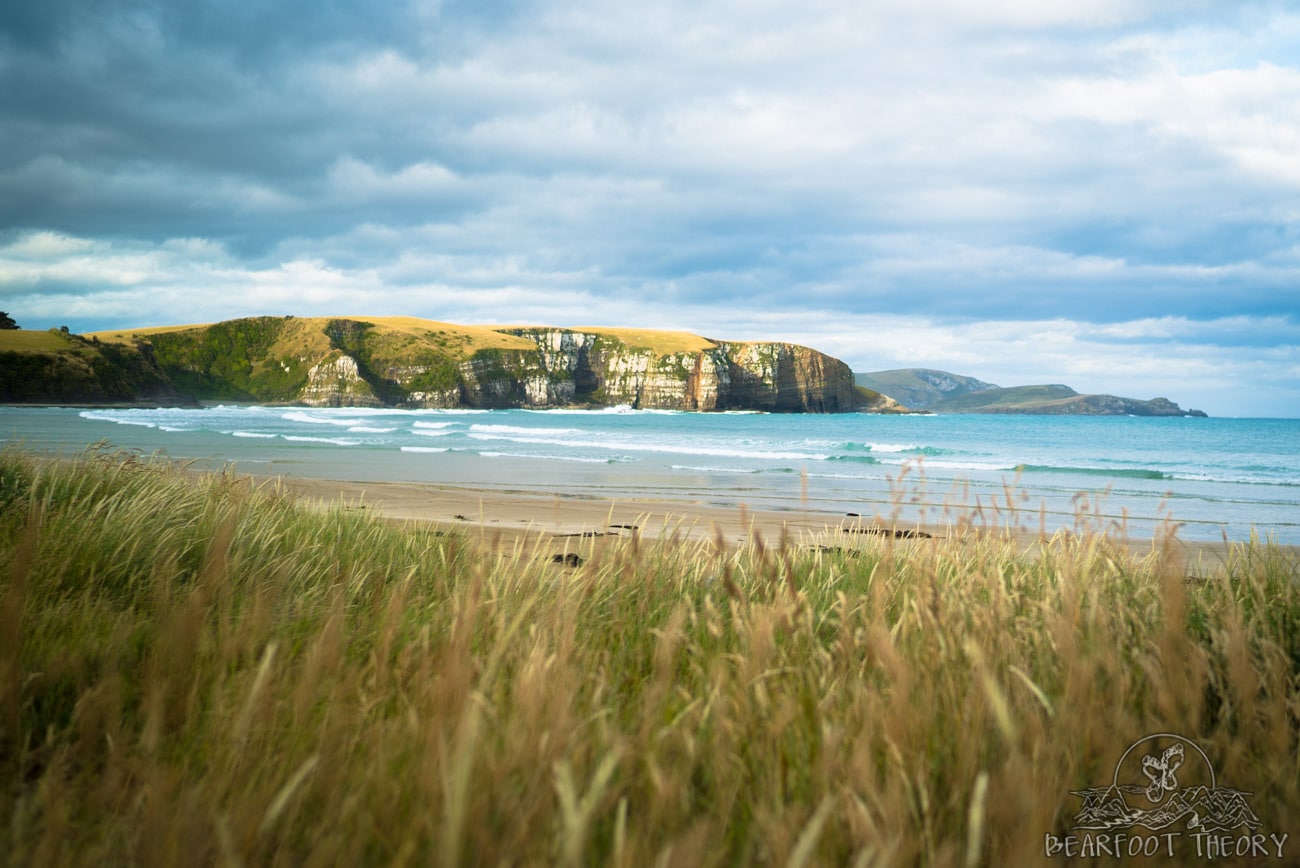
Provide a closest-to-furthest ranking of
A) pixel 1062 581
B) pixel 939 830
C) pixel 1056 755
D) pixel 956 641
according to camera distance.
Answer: pixel 939 830
pixel 1056 755
pixel 956 641
pixel 1062 581

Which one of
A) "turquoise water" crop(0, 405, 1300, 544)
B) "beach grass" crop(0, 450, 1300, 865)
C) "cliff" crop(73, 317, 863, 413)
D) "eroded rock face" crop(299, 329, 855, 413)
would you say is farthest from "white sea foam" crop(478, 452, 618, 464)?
"eroded rock face" crop(299, 329, 855, 413)

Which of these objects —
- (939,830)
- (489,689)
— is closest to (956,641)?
(939,830)

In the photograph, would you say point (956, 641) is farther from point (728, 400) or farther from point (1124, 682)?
point (728, 400)

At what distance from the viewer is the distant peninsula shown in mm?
150375

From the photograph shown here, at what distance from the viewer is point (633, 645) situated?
3641 mm

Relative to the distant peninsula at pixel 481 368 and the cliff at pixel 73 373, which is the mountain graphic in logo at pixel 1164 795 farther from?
the distant peninsula at pixel 481 368

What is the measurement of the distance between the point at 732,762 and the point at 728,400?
556 ft

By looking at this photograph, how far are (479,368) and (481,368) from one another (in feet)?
1.35

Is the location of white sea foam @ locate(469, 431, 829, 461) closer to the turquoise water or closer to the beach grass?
the turquoise water

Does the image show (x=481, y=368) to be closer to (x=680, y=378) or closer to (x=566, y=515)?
(x=680, y=378)

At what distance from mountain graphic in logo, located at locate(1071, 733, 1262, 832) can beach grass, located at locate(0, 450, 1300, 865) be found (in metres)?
0.05

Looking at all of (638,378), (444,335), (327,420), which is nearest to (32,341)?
(327,420)

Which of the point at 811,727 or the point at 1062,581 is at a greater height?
the point at 1062,581
